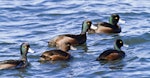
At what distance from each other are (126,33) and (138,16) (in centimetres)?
242

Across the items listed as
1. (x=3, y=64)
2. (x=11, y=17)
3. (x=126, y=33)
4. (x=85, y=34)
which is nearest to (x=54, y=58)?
(x=3, y=64)

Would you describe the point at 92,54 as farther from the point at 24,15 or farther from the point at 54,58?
the point at 24,15

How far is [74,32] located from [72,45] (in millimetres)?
1703

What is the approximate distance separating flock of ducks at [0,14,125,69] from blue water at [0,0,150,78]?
0.16m

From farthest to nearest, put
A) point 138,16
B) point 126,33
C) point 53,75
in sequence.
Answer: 1. point 138,16
2. point 126,33
3. point 53,75

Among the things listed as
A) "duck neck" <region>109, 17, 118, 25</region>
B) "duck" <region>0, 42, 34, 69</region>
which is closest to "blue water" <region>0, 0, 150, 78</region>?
"duck" <region>0, 42, 34, 69</region>

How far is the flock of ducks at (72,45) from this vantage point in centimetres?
1777

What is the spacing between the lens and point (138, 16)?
24.1 meters

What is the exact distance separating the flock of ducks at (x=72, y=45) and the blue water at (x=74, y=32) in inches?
6.4

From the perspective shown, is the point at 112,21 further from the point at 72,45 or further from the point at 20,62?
the point at 20,62

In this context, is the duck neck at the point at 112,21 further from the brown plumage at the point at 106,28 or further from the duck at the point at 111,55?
the duck at the point at 111,55

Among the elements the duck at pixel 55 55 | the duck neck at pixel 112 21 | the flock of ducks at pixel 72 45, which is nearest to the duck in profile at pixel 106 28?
the flock of ducks at pixel 72 45

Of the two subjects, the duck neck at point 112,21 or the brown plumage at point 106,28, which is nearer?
the brown plumage at point 106,28

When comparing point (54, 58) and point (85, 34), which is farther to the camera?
point (85, 34)
